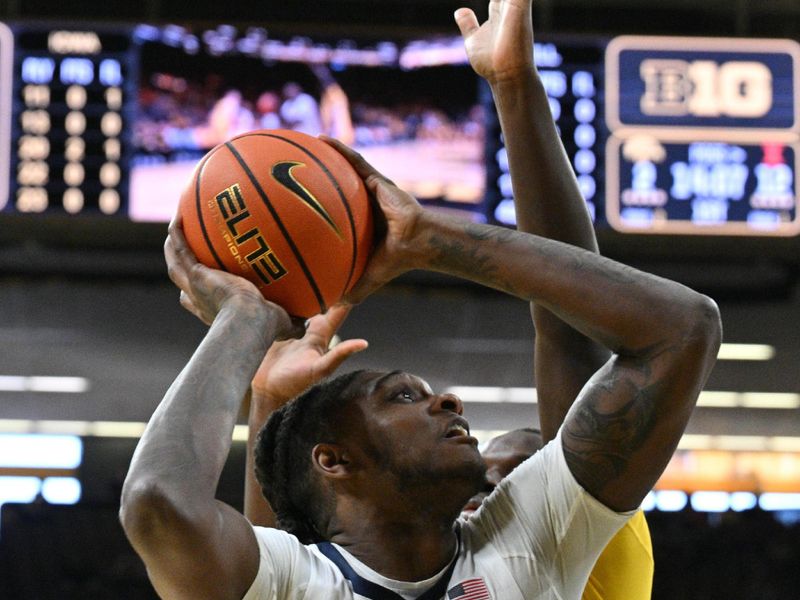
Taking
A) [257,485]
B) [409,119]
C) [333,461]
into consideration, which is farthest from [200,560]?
[409,119]

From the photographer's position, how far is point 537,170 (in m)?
2.40

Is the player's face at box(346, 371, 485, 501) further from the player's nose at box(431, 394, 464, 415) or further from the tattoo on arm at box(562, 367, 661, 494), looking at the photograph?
the tattoo on arm at box(562, 367, 661, 494)

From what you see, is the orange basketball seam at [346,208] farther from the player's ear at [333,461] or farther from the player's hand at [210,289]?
the player's ear at [333,461]

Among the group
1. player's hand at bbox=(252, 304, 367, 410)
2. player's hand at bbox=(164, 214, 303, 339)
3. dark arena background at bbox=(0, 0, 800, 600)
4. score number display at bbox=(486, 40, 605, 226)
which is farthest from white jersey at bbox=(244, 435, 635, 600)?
score number display at bbox=(486, 40, 605, 226)

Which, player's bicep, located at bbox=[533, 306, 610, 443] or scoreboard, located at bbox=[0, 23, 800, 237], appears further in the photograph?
scoreboard, located at bbox=[0, 23, 800, 237]

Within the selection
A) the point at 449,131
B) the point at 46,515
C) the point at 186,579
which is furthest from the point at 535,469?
the point at 46,515

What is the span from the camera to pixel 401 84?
5.59 metres

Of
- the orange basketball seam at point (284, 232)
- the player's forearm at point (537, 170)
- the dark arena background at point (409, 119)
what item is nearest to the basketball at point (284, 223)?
the orange basketball seam at point (284, 232)

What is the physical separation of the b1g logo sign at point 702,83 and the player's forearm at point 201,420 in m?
3.80

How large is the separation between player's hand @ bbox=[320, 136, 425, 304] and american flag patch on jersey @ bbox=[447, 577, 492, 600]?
0.52 metres

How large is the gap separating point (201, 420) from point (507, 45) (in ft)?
3.17

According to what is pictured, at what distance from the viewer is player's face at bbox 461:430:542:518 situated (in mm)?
2766

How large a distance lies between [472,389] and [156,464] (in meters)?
7.95

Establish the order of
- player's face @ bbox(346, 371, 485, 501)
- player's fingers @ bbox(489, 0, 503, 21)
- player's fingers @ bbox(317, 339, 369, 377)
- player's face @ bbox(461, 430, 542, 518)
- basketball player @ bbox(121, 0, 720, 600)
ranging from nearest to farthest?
basketball player @ bbox(121, 0, 720, 600), player's face @ bbox(346, 371, 485, 501), player's fingers @ bbox(489, 0, 503, 21), player's fingers @ bbox(317, 339, 369, 377), player's face @ bbox(461, 430, 542, 518)
